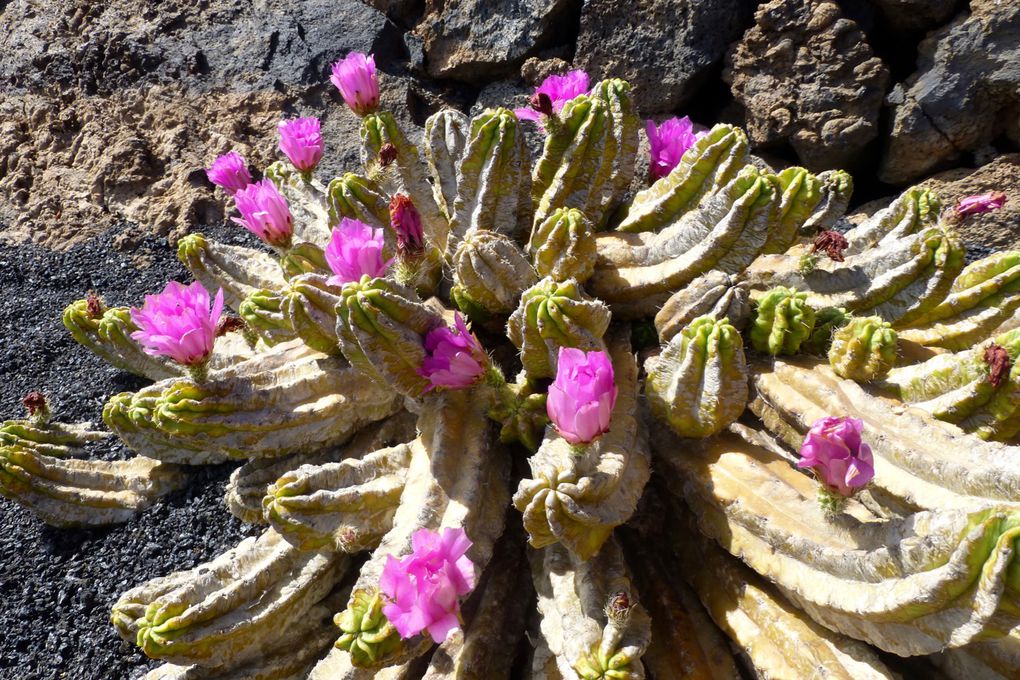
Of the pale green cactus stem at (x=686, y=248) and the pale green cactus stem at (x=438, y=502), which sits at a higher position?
the pale green cactus stem at (x=686, y=248)

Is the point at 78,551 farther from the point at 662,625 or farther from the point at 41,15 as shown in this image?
the point at 41,15

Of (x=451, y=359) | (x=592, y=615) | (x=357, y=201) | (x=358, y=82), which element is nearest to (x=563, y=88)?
(x=358, y=82)

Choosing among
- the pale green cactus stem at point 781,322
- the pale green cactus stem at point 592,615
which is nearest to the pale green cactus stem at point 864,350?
the pale green cactus stem at point 781,322

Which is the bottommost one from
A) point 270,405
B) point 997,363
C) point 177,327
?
point 270,405

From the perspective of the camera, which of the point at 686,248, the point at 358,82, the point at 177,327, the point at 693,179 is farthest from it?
the point at 358,82

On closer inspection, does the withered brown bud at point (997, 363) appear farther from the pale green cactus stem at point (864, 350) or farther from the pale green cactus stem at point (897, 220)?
the pale green cactus stem at point (897, 220)

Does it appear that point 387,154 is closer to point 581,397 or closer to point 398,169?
point 398,169

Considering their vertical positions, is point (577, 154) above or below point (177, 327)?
above

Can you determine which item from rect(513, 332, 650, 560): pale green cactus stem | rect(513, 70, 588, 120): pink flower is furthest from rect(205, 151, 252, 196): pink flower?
rect(513, 332, 650, 560): pale green cactus stem

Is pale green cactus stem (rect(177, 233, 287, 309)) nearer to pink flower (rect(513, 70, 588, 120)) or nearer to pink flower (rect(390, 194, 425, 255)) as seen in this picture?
pink flower (rect(390, 194, 425, 255))
